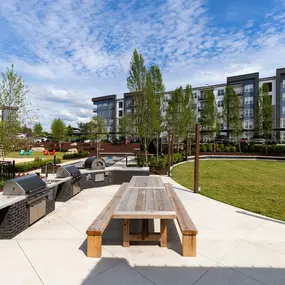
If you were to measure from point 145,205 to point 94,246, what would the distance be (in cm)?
115

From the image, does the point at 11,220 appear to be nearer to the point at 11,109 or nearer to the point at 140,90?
the point at 11,109

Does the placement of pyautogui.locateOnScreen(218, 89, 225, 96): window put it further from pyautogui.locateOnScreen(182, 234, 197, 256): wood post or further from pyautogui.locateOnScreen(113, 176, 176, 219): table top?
pyautogui.locateOnScreen(182, 234, 197, 256): wood post

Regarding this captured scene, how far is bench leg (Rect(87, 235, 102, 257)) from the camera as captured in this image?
330 cm

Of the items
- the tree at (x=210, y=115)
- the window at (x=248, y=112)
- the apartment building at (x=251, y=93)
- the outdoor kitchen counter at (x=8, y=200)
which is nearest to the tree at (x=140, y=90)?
the outdoor kitchen counter at (x=8, y=200)

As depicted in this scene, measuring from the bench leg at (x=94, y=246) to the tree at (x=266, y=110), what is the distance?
36614mm

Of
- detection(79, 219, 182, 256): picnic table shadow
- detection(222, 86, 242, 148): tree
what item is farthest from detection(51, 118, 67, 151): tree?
detection(79, 219, 182, 256): picnic table shadow

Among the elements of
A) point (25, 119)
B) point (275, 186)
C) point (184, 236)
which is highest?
point (25, 119)

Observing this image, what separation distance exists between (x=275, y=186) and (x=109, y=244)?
29.6 ft

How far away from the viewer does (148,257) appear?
3.37 meters

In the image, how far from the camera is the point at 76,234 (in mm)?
4227

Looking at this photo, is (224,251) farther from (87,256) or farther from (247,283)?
(87,256)

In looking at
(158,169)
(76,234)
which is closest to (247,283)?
(76,234)

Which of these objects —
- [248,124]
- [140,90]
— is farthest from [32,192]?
[248,124]

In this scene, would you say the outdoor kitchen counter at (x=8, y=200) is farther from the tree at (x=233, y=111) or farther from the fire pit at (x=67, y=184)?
the tree at (x=233, y=111)
